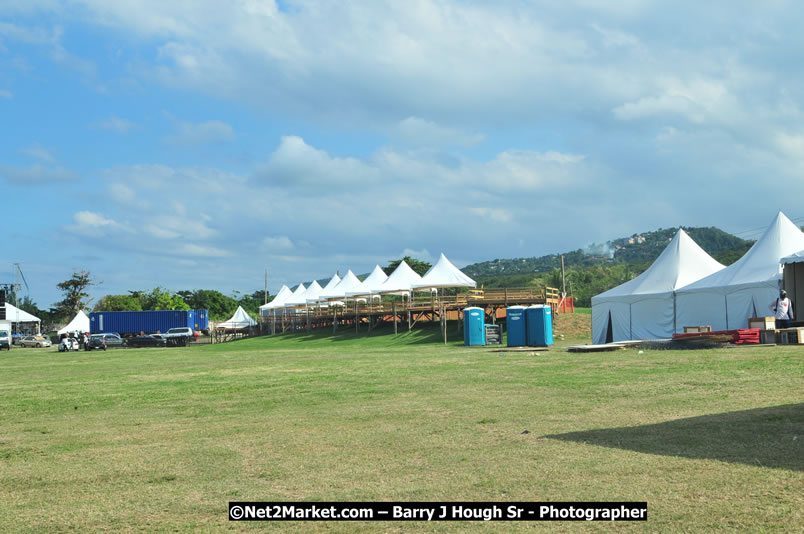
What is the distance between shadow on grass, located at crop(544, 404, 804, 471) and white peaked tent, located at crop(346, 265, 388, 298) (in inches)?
2015

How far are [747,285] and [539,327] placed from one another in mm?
8757

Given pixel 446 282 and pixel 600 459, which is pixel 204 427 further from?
pixel 446 282

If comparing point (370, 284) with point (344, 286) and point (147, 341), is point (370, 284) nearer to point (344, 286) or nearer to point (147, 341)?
point (344, 286)

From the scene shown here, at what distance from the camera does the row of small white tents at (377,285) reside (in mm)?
53219

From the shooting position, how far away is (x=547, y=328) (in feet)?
104

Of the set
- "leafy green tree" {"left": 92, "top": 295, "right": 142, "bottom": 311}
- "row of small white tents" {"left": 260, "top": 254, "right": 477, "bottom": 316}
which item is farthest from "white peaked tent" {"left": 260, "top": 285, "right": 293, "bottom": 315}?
"leafy green tree" {"left": 92, "top": 295, "right": 142, "bottom": 311}

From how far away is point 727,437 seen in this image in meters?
7.80

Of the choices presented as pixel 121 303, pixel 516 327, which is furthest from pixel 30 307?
pixel 516 327

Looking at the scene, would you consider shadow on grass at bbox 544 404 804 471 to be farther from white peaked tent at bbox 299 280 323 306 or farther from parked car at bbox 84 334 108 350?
white peaked tent at bbox 299 280 323 306

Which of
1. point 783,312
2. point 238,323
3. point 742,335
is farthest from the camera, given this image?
point 238,323

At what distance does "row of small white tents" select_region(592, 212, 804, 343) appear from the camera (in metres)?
27.5

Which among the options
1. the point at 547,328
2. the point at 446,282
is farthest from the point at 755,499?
the point at 446,282

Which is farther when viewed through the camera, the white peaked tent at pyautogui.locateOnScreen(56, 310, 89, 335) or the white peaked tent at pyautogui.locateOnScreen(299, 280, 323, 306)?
the white peaked tent at pyautogui.locateOnScreen(56, 310, 89, 335)

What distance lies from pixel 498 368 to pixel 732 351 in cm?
701
